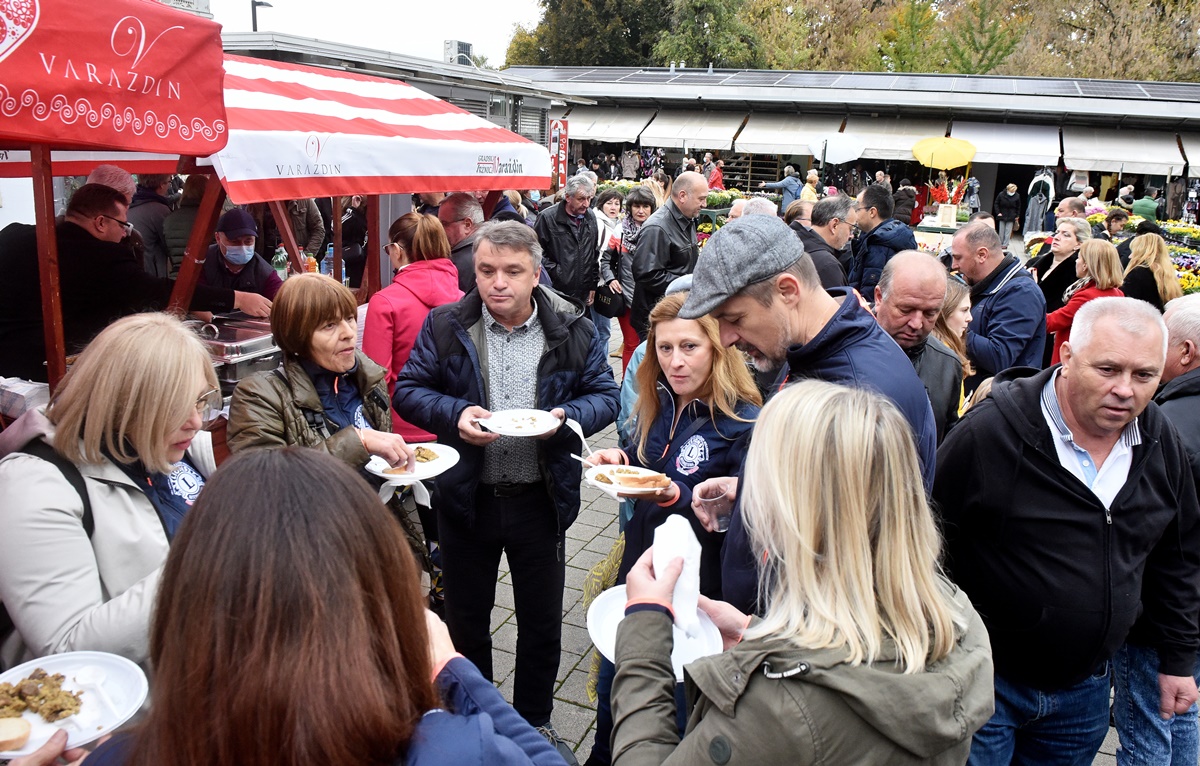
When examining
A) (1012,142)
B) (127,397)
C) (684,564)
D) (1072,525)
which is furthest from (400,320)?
(1012,142)

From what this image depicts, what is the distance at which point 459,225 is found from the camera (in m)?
6.39

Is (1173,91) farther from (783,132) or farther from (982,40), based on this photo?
(982,40)

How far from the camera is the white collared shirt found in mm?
2506

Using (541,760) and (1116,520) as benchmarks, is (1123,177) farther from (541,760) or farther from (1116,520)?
A: (541,760)

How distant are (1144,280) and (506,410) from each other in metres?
6.01

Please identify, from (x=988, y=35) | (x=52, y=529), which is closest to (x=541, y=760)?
(x=52, y=529)

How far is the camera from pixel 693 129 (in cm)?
3050

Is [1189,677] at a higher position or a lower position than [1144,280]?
lower

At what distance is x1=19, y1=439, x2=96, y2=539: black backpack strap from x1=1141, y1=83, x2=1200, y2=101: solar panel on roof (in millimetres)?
33317

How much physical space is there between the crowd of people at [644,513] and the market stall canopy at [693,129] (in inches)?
1012

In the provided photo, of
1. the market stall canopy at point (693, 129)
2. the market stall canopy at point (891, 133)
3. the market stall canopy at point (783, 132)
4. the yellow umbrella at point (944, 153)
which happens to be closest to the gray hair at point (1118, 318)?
the yellow umbrella at point (944, 153)

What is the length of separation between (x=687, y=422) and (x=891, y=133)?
92.8 ft

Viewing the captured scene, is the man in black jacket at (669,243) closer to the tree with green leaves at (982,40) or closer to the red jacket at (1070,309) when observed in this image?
the red jacket at (1070,309)

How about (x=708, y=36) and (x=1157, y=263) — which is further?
(x=708, y=36)
